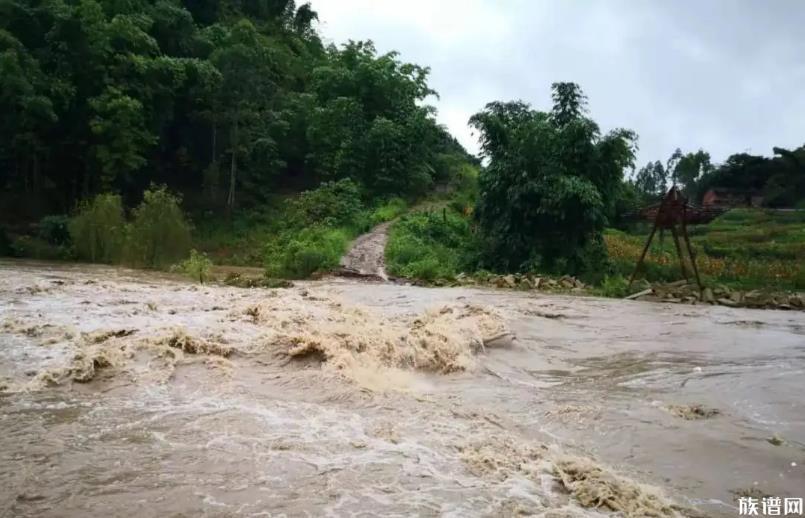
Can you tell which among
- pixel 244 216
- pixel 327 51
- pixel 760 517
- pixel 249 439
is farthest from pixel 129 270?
pixel 327 51

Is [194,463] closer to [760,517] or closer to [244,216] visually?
[760,517]

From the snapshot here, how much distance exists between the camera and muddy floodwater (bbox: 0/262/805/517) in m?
3.44

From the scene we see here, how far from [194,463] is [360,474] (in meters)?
1.00

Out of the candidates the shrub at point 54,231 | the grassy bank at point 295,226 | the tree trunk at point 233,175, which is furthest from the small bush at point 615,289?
the tree trunk at point 233,175

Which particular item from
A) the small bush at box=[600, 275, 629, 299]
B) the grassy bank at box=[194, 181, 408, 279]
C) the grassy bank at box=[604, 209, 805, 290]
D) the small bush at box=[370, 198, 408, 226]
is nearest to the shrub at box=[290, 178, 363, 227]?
the grassy bank at box=[194, 181, 408, 279]

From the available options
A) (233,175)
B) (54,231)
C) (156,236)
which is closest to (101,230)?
(156,236)

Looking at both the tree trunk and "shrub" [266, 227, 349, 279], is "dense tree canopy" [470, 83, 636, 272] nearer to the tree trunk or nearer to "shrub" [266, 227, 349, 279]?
"shrub" [266, 227, 349, 279]

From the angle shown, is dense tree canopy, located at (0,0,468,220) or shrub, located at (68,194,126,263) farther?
dense tree canopy, located at (0,0,468,220)

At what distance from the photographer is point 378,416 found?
4.86 meters

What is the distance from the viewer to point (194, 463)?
3803 millimetres

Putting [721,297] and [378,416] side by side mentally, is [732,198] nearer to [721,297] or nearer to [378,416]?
[721,297]

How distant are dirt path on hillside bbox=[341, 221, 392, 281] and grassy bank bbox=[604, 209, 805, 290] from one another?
7071mm

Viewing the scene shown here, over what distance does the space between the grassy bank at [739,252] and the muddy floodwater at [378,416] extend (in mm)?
9467

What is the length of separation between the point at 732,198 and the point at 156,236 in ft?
103
